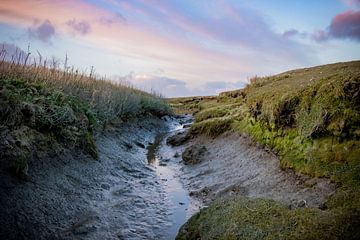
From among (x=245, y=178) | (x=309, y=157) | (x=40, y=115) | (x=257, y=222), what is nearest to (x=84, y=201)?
(x=40, y=115)

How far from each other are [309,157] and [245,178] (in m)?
1.57

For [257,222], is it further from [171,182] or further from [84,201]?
[171,182]

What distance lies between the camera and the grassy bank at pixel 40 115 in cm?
547

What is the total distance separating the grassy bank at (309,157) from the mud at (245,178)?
232 millimetres

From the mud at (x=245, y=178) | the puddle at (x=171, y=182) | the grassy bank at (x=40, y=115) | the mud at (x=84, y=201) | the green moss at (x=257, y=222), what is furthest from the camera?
the puddle at (x=171, y=182)

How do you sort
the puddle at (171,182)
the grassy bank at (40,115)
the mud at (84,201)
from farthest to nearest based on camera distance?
1. the puddle at (171,182)
2. the grassy bank at (40,115)
3. the mud at (84,201)

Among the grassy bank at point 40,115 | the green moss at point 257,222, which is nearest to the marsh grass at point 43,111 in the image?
the grassy bank at point 40,115

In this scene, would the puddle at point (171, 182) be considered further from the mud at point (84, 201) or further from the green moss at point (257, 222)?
the green moss at point (257, 222)

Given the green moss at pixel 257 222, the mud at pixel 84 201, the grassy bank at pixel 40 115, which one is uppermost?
→ the grassy bank at pixel 40 115

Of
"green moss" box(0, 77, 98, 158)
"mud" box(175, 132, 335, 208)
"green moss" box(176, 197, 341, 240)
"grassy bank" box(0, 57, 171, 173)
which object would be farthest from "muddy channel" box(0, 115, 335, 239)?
"green moss" box(176, 197, 341, 240)

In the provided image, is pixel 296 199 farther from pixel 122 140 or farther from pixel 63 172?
pixel 122 140

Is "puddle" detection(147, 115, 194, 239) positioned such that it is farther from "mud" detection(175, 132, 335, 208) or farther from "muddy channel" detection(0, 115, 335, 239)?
"mud" detection(175, 132, 335, 208)

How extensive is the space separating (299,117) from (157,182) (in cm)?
375

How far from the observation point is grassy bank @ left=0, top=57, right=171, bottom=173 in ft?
17.9
